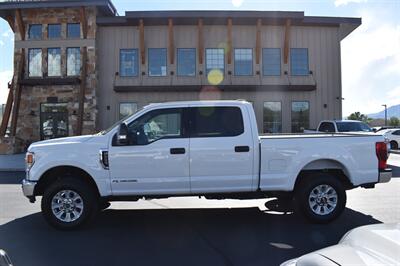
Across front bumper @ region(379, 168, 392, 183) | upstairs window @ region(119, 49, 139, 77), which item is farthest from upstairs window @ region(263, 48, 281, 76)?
front bumper @ region(379, 168, 392, 183)

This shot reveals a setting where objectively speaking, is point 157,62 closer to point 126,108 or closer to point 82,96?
point 126,108

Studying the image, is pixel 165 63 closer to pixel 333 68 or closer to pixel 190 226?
pixel 333 68

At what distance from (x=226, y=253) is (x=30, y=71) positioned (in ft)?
75.4

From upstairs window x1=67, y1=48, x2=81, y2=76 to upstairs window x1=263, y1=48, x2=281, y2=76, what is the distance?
1155 cm

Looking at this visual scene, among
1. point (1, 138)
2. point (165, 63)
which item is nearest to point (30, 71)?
point (1, 138)

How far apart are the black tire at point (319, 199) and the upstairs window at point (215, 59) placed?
1809 centimetres

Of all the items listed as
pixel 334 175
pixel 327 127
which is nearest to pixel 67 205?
pixel 334 175

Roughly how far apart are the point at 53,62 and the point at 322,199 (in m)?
21.7

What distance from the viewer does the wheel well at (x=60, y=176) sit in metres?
6.44

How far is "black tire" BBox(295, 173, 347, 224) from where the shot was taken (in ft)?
21.5

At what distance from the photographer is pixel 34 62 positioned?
80.2 feet

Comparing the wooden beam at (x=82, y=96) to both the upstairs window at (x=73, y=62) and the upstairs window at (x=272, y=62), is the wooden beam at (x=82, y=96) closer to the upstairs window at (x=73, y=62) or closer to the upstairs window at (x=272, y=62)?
the upstairs window at (x=73, y=62)

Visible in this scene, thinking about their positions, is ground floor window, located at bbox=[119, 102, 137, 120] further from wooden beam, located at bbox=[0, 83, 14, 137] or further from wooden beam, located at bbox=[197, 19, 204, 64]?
wooden beam, located at bbox=[0, 83, 14, 137]

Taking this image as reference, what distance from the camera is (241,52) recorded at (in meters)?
24.4
